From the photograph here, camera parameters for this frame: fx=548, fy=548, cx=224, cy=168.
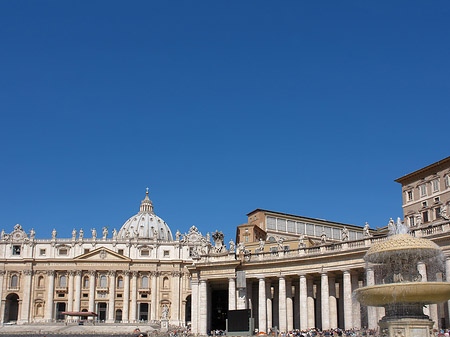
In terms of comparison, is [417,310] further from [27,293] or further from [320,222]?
[27,293]

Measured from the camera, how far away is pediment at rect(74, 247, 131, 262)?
131 meters

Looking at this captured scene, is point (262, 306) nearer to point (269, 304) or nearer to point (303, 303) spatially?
point (269, 304)

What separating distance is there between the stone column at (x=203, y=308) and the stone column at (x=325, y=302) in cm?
1284

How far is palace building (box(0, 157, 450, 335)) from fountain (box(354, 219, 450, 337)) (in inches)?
197

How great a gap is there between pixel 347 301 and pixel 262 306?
960cm

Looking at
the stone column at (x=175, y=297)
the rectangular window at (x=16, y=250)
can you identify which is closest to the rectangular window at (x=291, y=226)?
the stone column at (x=175, y=297)

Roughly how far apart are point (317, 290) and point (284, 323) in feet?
18.5

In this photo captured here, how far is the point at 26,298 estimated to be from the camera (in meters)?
129

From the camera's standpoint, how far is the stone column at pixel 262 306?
55.8 meters

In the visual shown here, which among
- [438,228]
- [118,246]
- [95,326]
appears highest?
[118,246]

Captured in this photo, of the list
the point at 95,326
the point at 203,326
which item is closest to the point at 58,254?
the point at 95,326

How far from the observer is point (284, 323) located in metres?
55.0

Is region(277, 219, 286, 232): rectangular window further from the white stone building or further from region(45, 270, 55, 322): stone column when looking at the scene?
region(45, 270, 55, 322): stone column

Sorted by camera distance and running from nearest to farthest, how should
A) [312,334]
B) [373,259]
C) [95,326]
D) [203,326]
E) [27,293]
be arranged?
[373,259] → [312,334] → [203,326] → [95,326] → [27,293]
